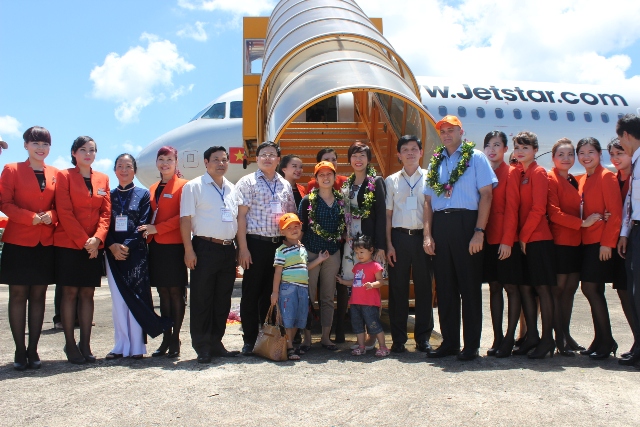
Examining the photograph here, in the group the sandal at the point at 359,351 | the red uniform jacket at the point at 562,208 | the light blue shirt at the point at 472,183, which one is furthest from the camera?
the sandal at the point at 359,351

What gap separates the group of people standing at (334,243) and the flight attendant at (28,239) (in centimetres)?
1

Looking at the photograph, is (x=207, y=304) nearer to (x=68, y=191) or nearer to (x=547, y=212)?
(x=68, y=191)

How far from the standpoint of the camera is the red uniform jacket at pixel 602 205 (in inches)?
182

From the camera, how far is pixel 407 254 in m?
5.05

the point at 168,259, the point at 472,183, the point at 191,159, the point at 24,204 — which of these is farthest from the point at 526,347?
the point at 191,159

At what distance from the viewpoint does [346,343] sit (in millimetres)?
5590

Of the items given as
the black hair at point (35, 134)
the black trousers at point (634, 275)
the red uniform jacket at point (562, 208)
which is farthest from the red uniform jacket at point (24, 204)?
the black trousers at point (634, 275)

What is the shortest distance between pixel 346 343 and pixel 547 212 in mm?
2213

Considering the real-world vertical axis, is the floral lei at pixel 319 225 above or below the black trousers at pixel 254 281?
above

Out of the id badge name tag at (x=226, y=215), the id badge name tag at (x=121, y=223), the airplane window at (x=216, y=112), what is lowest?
the id badge name tag at (x=121, y=223)

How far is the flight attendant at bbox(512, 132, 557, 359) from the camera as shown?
4676 mm

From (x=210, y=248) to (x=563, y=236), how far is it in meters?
2.96

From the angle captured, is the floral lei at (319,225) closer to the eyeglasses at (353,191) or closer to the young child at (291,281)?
the eyeglasses at (353,191)

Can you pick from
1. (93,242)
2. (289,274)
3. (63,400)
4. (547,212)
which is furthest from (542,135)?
(63,400)
